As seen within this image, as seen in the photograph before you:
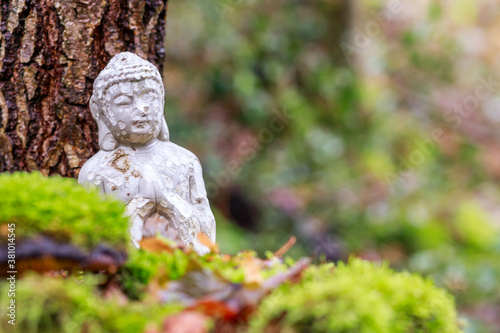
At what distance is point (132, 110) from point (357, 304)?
110cm

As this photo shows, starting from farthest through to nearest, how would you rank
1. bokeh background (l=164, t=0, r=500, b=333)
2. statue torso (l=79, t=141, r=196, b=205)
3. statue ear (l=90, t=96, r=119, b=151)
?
bokeh background (l=164, t=0, r=500, b=333)
statue ear (l=90, t=96, r=119, b=151)
statue torso (l=79, t=141, r=196, b=205)

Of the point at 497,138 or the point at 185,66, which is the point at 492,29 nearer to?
the point at 497,138

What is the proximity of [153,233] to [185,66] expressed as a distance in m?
4.32

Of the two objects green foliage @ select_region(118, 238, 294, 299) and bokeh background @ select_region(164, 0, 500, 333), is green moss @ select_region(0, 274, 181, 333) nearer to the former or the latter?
green foliage @ select_region(118, 238, 294, 299)

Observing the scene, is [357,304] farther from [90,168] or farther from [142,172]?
[90,168]

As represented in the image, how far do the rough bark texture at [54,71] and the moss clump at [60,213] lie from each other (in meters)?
0.93

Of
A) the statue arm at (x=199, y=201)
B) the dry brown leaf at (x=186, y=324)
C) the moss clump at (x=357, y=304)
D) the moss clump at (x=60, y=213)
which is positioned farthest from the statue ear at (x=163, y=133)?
the dry brown leaf at (x=186, y=324)

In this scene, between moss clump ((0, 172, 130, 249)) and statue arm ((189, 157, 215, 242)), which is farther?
statue arm ((189, 157, 215, 242))

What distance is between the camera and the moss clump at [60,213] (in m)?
1.16

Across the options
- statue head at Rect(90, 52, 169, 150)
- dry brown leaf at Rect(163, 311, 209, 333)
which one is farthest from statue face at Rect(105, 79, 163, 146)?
dry brown leaf at Rect(163, 311, 209, 333)

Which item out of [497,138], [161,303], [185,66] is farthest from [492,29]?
[161,303]

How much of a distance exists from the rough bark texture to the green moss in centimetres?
119

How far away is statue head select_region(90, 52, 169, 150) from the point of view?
1.85 m

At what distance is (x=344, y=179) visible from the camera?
536 cm
